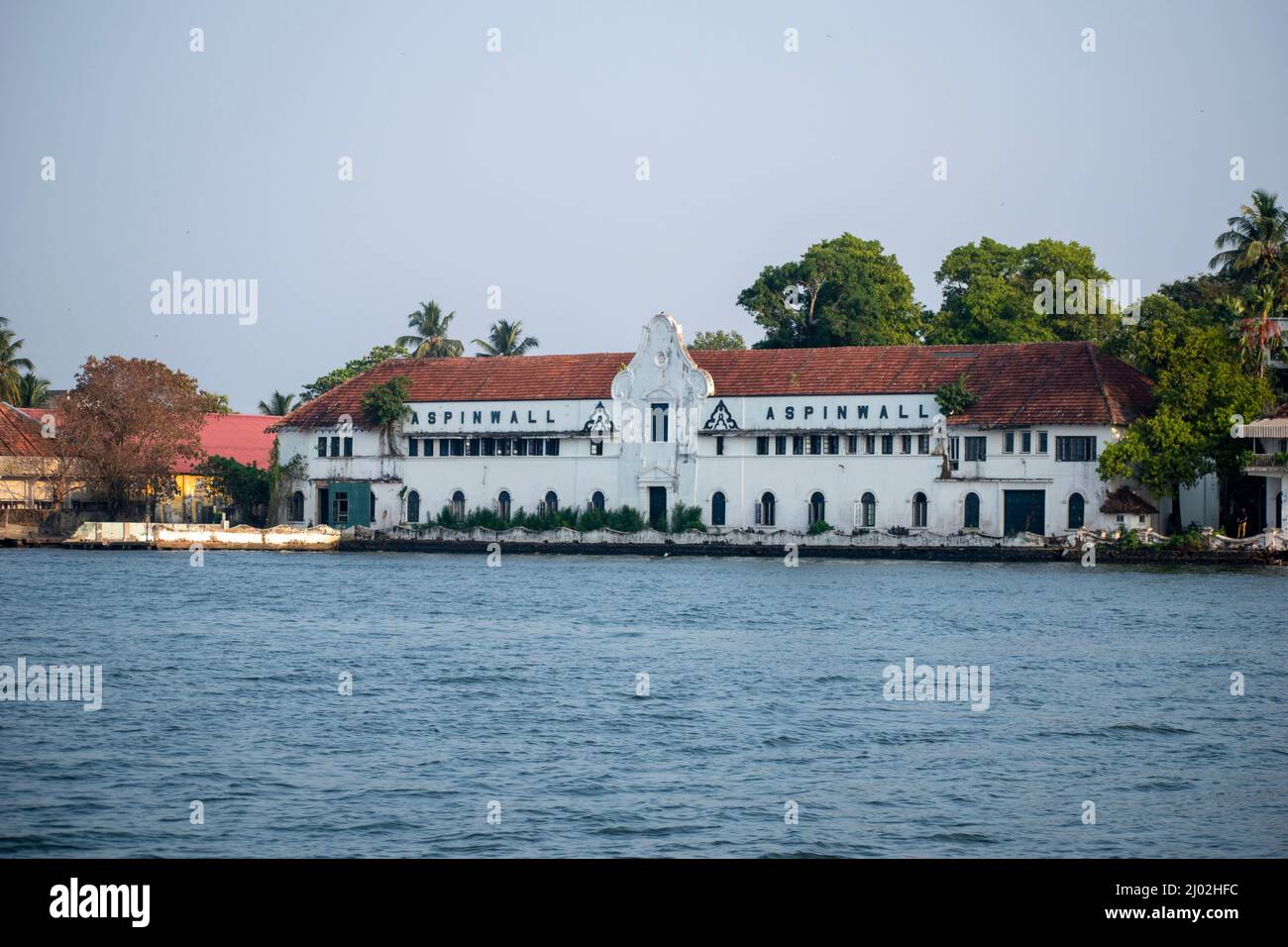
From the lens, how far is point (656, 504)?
221 feet

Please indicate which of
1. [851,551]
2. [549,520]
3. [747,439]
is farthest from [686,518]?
[851,551]

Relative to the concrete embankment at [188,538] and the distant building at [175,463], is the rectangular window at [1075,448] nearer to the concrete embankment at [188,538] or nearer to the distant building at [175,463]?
the concrete embankment at [188,538]

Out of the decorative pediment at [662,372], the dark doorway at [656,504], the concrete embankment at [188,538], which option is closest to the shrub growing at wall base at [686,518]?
the dark doorway at [656,504]

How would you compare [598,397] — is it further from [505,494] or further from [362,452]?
[362,452]

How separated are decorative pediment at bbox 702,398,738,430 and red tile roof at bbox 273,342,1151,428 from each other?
0.70m

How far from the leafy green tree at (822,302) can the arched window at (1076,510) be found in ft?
60.6

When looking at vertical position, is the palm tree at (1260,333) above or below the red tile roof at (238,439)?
above

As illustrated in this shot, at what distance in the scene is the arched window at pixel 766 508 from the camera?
213 feet

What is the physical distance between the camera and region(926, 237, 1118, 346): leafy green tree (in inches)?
2913

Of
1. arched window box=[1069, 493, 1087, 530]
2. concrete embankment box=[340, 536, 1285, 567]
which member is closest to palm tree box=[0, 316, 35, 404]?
concrete embankment box=[340, 536, 1285, 567]

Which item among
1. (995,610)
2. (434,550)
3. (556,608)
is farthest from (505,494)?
(995,610)

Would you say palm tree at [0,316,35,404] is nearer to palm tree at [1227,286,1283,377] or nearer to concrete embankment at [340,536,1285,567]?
concrete embankment at [340,536,1285,567]

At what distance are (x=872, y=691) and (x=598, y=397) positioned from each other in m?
44.3

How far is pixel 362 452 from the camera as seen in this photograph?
71312mm
